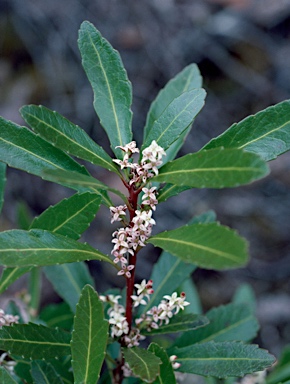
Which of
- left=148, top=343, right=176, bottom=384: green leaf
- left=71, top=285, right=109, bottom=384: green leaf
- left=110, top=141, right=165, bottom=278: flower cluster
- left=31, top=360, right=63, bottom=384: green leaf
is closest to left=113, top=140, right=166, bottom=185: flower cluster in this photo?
left=110, top=141, right=165, bottom=278: flower cluster

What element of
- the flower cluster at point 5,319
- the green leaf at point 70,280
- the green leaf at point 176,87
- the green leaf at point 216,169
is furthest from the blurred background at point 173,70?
the green leaf at point 216,169

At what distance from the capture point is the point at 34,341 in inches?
44.4

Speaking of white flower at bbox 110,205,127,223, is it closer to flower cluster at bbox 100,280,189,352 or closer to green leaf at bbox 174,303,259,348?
flower cluster at bbox 100,280,189,352

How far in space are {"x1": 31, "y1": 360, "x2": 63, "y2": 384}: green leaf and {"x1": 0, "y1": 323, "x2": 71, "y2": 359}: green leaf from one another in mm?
51

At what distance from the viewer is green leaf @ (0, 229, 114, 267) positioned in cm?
95

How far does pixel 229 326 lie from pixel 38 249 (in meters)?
0.73

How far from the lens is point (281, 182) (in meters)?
3.58

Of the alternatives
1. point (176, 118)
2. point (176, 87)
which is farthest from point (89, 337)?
point (176, 87)

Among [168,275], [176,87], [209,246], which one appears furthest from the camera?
[168,275]

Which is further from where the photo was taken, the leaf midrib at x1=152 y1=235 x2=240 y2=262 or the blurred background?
the blurred background

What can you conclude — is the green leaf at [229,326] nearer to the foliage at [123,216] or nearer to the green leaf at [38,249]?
the foliage at [123,216]

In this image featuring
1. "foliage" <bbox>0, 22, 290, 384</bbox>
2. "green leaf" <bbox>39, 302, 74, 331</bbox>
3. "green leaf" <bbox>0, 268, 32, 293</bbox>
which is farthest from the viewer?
"green leaf" <bbox>39, 302, 74, 331</bbox>

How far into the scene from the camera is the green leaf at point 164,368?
1.07m

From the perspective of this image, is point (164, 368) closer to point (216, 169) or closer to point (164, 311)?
point (164, 311)
